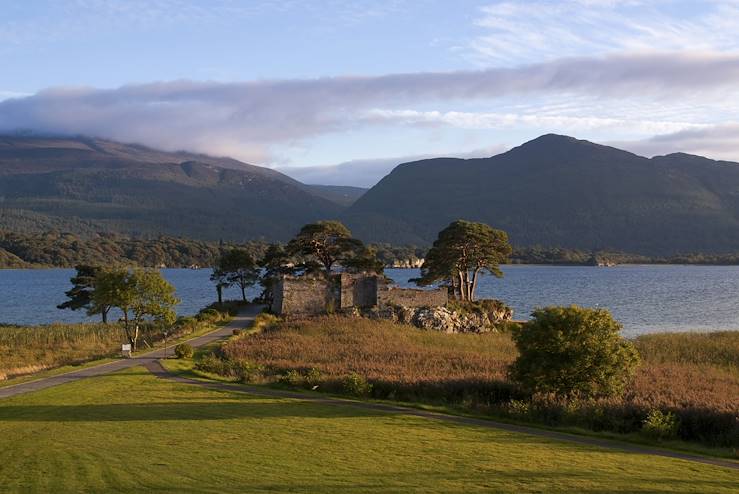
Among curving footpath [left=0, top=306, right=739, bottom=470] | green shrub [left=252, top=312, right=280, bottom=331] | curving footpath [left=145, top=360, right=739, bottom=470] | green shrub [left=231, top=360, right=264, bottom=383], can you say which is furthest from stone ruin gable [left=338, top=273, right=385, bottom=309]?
curving footpath [left=145, top=360, right=739, bottom=470]

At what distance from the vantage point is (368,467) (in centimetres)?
1491

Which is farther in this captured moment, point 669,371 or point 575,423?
point 669,371

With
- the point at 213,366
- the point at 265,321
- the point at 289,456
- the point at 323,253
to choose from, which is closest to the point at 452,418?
the point at 289,456

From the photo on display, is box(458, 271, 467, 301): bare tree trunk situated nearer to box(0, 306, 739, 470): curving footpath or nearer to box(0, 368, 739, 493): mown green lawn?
box(0, 306, 739, 470): curving footpath

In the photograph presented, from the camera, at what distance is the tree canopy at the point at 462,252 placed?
59281mm

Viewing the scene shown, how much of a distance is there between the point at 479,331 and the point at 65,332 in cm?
3043

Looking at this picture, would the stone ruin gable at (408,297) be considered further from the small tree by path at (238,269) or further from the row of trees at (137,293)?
the small tree by path at (238,269)

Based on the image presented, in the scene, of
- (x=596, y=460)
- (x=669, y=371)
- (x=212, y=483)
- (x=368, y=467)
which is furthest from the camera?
(x=669, y=371)

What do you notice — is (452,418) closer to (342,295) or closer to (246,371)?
(246,371)

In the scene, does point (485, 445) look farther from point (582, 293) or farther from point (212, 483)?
point (582, 293)

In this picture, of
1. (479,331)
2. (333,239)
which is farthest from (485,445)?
(333,239)

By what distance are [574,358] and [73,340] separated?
37.2 metres

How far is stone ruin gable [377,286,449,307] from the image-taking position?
5366 centimetres

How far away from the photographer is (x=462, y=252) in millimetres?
60281
